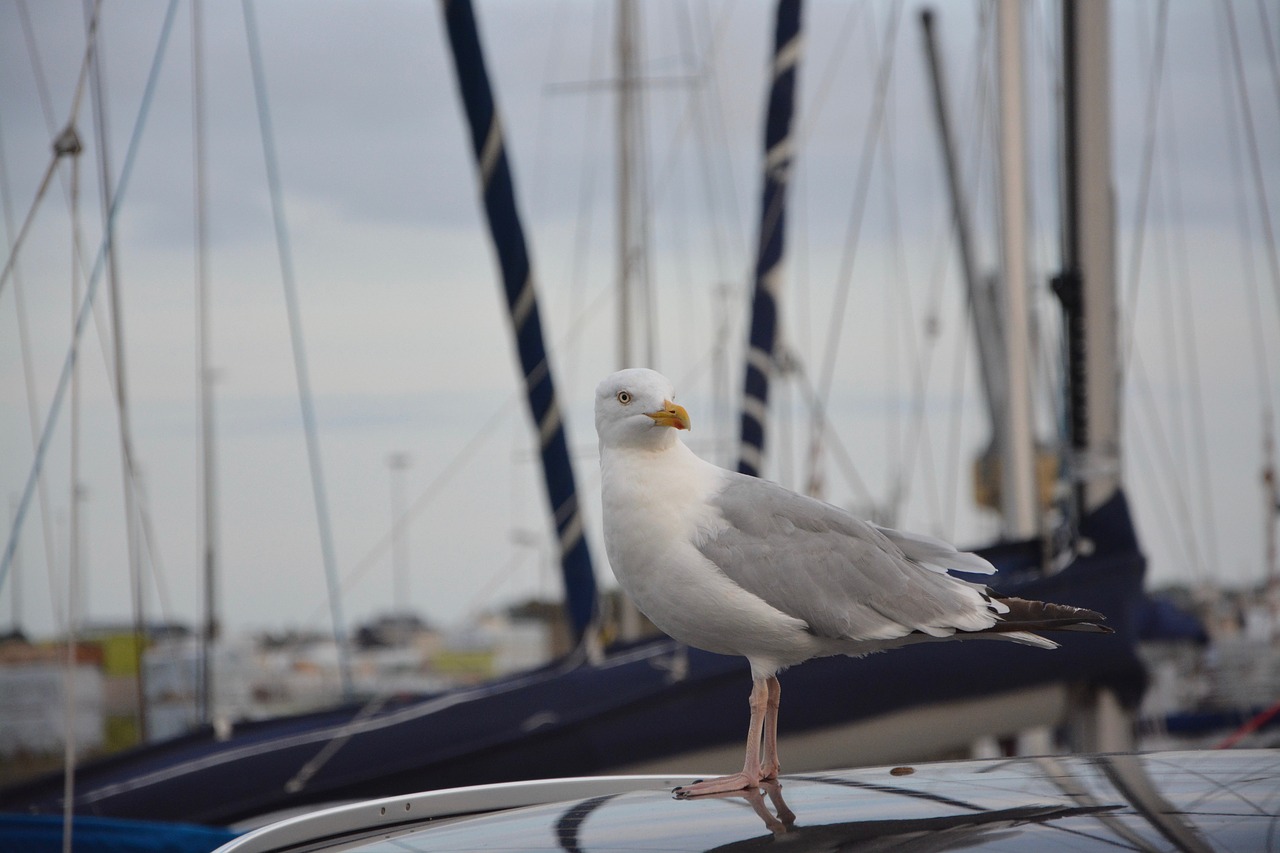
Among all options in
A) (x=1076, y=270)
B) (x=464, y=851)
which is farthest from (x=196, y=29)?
(x=464, y=851)

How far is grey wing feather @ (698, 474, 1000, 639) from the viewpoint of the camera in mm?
2822

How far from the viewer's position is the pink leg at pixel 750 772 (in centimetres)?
258

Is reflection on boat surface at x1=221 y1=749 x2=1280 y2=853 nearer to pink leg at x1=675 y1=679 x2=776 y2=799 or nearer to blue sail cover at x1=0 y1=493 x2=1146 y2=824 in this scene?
pink leg at x1=675 y1=679 x2=776 y2=799

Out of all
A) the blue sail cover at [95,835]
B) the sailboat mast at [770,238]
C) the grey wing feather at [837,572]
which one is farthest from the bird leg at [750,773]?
the sailboat mast at [770,238]

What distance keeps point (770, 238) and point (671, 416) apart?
18.2 feet

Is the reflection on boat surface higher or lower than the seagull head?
lower

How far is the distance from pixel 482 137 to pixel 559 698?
9.23ft

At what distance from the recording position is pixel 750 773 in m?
2.70

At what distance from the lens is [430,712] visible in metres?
6.27

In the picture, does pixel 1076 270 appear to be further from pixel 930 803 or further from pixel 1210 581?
pixel 1210 581

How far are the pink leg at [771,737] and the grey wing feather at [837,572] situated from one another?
0.73ft

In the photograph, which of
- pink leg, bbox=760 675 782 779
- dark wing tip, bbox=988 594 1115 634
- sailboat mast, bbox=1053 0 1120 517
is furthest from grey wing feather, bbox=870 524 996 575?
sailboat mast, bbox=1053 0 1120 517

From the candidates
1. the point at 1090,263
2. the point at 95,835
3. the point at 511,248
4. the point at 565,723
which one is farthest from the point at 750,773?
the point at 1090,263

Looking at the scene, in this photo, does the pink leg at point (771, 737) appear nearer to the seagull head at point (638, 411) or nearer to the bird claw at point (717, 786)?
the bird claw at point (717, 786)
